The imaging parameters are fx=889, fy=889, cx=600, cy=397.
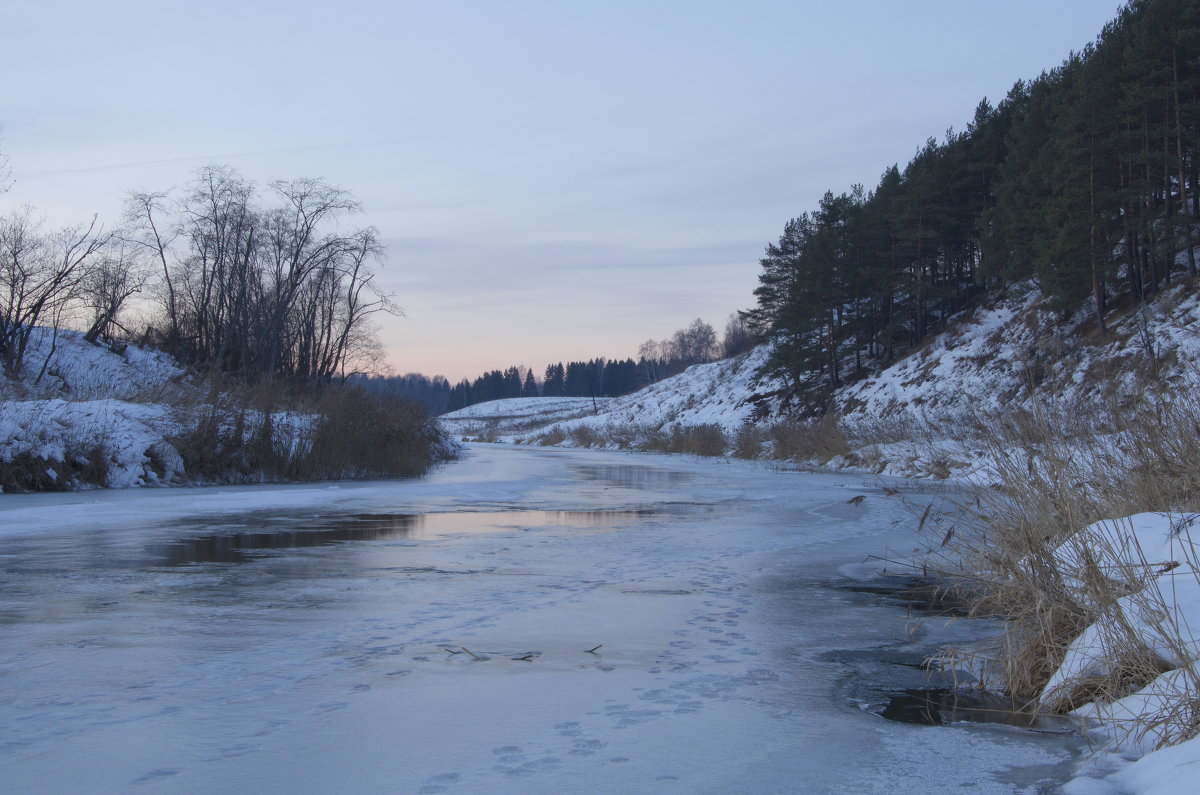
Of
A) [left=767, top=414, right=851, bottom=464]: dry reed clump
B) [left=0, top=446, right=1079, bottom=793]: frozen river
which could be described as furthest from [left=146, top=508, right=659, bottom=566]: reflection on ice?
[left=767, top=414, right=851, bottom=464]: dry reed clump

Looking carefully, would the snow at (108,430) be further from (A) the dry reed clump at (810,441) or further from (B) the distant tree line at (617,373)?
(B) the distant tree line at (617,373)

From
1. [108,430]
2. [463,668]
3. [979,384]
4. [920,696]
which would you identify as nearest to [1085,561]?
[920,696]

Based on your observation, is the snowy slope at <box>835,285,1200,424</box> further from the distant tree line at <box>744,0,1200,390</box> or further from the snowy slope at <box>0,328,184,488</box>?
the snowy slope at <box>0,328,184,488</box>

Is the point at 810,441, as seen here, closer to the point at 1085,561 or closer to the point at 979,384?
the point at 979,384

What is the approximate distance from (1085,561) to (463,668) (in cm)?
323

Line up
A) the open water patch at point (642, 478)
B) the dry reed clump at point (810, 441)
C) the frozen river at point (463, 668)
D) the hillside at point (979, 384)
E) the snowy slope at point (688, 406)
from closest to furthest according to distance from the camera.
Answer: the frozen river at point (463, 668), the hillside at point (979, 384), the open water patch at point (642, 478), the dry reed clump at point (810, 441), the snowy slope at point (688, 406)

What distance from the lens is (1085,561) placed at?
4.40 metres

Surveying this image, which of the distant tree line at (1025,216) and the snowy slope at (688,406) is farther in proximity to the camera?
the snowy slope at (688,406)

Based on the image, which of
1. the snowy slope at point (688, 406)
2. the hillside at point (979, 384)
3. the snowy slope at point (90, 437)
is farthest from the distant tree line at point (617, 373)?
the snowy slope at point (90, 437)

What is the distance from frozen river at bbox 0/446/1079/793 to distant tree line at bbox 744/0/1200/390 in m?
22.5

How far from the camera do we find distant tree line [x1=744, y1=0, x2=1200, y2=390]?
27.0 metres

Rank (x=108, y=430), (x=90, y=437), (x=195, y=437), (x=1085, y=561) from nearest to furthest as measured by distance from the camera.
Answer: (x=1085, y=561) < (x=90, y=437) < (x=108, y=430) < (x=195, y=437)

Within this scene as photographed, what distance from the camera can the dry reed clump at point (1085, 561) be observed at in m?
3.96

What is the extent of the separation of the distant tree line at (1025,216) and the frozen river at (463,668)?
22.5 meters
